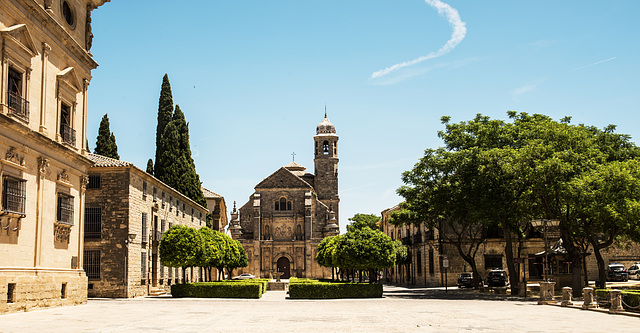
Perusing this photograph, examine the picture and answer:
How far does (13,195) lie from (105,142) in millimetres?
36490

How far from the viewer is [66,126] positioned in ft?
78.6

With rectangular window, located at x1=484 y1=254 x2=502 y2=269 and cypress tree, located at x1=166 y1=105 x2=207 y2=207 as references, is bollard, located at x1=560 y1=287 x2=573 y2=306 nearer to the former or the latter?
rectangular window, located at x1=484 y1=254 x2=502 y2=269

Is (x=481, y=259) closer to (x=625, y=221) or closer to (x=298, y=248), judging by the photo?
(x=625, y=221)

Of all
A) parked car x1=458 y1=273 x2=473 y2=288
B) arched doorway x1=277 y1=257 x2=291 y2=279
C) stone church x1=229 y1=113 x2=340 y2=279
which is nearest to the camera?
parked car x1=458 y1=273 x2=473 y2=288

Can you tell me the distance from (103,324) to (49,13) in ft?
39.6

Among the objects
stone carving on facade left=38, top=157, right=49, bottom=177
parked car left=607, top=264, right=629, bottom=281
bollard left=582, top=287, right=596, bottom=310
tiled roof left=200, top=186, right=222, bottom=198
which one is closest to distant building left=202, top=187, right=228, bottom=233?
tiled roof left=200, top=186, right=222, bottom=198

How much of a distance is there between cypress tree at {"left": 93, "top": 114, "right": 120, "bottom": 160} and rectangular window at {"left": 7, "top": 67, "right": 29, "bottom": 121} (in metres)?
34.5

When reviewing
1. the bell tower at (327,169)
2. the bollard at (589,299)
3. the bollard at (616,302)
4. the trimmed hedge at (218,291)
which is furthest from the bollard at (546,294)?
the bell tower at (327,169)

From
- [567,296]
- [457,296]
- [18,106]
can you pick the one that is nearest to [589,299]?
[567,296]

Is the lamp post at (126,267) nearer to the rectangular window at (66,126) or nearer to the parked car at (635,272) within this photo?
the rectangular window at (66,126)

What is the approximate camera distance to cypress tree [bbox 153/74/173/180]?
5682 centimetres

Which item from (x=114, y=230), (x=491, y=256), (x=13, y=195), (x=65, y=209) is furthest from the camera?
(x=491, y=256)

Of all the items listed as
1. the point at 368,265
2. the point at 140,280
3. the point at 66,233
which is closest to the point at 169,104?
the point at 140,280

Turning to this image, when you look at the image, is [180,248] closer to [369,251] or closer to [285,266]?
[369,251]
